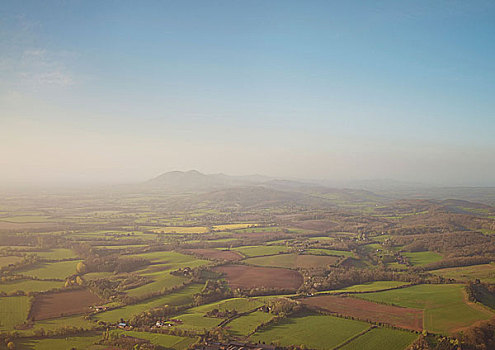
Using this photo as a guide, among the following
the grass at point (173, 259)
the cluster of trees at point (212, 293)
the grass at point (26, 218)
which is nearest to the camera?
the cluster of trees at point (212, 293)

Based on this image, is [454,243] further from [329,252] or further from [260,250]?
[260,250]

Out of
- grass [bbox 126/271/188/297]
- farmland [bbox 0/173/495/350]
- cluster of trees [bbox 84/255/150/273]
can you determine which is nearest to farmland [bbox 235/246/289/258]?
farmland [bbox 0/173/495/350]

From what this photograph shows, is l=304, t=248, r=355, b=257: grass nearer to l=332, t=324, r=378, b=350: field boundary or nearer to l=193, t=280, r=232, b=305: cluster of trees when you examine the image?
l=193, t=280, r=232, b=305: cluster of trees

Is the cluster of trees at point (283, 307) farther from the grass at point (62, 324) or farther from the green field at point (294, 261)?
the grass at point (62, 324)

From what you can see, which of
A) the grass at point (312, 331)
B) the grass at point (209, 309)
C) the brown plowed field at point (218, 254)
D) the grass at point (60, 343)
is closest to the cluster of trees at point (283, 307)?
the grass at point (312, 331)

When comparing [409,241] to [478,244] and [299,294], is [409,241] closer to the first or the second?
[478,244]

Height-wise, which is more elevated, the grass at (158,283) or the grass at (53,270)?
the grass at (53,270)

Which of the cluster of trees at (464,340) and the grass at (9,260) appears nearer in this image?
the cluster of trees at (464,340)
